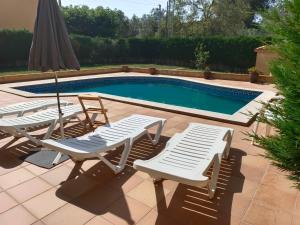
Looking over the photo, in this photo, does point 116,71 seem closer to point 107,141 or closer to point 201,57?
point 201,57

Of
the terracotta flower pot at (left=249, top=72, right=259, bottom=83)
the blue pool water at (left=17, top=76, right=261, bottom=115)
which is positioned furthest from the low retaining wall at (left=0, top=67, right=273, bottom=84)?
the blue pool water at (left=17, top=76, right=261, bottom=115)

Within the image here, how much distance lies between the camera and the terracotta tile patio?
276 cm

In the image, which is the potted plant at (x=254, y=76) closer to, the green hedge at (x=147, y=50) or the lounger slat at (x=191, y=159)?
the green hedge at (x=147, y=50)

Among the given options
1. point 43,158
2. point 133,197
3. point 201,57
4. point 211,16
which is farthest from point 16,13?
point 133,197

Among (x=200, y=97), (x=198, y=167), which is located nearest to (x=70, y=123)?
(x=198, y=167)

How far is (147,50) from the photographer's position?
849 inches

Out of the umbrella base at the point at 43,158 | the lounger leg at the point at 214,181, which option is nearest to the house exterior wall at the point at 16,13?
the umbrella base at the point at 43,158

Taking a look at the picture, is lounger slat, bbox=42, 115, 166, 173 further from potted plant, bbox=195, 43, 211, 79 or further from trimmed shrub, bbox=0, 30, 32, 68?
trimmed shrub, bbox=0, 30, 32, 68

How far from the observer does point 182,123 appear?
5.96 metres

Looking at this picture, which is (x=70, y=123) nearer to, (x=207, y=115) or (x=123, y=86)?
(x=207, y=115)

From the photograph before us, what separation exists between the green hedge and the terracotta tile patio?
44.5 feet

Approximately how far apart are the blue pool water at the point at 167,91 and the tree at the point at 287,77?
25.4 feet

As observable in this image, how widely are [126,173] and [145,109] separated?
365 centimetres

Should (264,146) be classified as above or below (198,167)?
above
